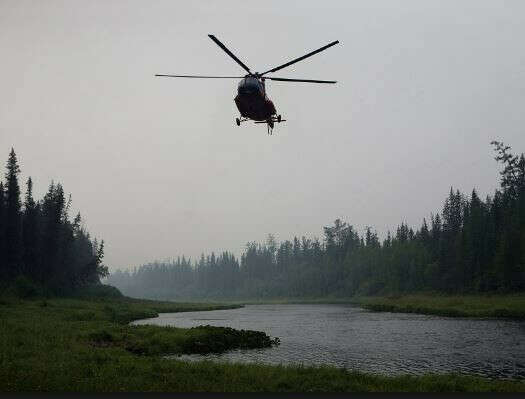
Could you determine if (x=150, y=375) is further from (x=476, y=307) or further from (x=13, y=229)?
(x=13, y=229)

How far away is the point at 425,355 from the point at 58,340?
2601 centimetres

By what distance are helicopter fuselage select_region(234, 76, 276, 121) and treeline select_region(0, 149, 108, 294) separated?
66919 millimetres

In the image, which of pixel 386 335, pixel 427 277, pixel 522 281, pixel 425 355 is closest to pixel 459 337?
pixel 386 335

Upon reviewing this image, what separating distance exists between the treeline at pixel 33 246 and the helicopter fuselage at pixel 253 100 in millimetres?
66919

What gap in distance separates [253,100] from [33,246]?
82.0 m

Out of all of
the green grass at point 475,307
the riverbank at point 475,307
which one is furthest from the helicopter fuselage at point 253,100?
the green grass at point 475,307

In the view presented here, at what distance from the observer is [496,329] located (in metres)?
48.1

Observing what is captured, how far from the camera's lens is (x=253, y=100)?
27484 millimetres

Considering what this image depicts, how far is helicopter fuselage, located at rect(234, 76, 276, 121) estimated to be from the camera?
89.0ft

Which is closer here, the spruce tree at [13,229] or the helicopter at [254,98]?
the helicopter at [254,98]

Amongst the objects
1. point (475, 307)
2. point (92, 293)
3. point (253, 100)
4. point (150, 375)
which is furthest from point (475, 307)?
point (92, 293)

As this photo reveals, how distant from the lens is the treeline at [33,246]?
283 feet

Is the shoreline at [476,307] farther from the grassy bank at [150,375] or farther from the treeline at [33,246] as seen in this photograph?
the treeline at [33,246]

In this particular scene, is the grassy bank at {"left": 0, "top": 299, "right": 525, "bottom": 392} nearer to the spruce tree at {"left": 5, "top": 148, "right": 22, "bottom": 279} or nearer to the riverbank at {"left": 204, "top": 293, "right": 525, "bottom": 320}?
the riverbank at {"left": 204, "top": 293, "right": 525, "bottom": 320}
